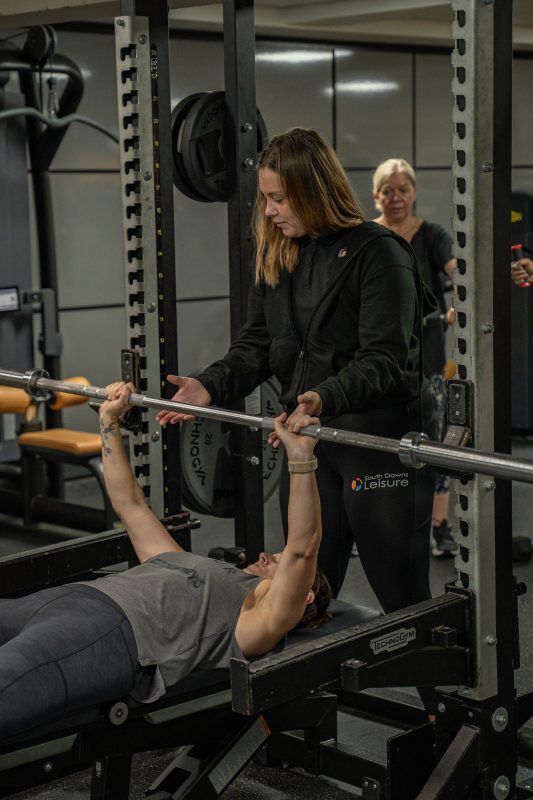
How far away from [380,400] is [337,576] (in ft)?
1.61

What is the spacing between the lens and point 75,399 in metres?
5.52

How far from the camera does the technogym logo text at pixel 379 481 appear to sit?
2584mm

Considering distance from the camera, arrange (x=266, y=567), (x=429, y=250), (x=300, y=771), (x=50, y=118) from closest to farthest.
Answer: (x=266, y=567) → (x=300, y=771) → (x=429, y=250) → (x=50, y=118)

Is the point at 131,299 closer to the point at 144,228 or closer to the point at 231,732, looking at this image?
the point at 144,228

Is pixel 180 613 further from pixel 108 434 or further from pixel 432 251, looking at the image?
pixel 432 251

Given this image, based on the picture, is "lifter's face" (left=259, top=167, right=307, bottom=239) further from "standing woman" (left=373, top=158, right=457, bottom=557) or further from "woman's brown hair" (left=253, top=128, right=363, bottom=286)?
"standing woman" (left=373, top=158, right=457, bottom=557)

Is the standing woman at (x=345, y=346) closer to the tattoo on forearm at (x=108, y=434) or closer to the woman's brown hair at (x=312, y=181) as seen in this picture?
the woman's brown hair at (x=312, y=181)

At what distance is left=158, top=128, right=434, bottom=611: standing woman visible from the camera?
2.48 meters

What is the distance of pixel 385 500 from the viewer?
259cm

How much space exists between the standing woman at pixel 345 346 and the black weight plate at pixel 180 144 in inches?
15.4

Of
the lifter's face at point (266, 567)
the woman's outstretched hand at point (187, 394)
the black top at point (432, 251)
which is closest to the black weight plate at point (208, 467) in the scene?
the woman's outstretched hand at point (187, 394)

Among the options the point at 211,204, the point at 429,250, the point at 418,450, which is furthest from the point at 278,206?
the point at 211,204

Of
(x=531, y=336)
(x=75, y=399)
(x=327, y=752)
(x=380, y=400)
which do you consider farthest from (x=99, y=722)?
(x=531, y=336)

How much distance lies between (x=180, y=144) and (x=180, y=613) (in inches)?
50.6
